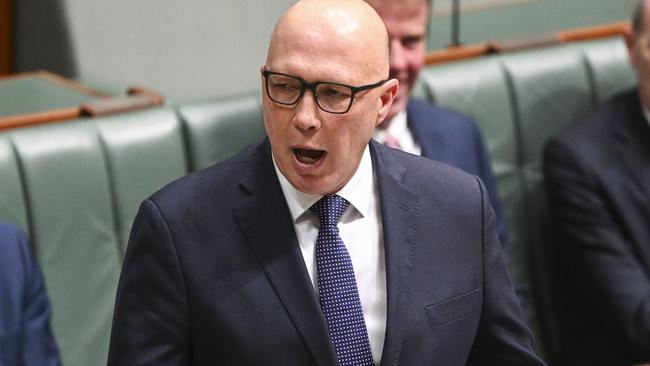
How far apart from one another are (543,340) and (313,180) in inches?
51.8

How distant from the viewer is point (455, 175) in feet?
4.76

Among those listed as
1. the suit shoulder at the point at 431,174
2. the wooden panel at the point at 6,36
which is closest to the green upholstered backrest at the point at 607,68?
the suit shoulder at the point at 431,174

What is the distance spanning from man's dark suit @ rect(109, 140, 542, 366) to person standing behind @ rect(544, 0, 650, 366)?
903 mm

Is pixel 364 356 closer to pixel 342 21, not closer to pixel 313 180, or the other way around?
pixel 313 180

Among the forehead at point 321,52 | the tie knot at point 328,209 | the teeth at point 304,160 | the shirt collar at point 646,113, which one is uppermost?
the forehead at point 321,52

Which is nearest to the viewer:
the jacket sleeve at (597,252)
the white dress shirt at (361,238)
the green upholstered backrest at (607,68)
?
the white dress shirt at (361,238)

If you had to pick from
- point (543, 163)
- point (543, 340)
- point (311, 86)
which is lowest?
point (543, 340)

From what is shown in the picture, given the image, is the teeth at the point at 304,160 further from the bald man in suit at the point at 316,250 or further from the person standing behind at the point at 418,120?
the person standing behind at the point at 418,120

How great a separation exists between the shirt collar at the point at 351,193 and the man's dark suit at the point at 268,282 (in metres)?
0.01

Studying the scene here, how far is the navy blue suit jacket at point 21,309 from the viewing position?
1854 millimetres

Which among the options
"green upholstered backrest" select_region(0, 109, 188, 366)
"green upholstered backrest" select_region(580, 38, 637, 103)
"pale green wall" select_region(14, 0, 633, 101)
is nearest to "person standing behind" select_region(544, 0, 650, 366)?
"green upholstered backrest" select_region(580, 38, 637, 103)

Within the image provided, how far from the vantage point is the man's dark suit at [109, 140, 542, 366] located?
1301mm

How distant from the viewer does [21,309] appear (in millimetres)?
1881

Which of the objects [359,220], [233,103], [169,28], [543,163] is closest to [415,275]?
[359,220]
